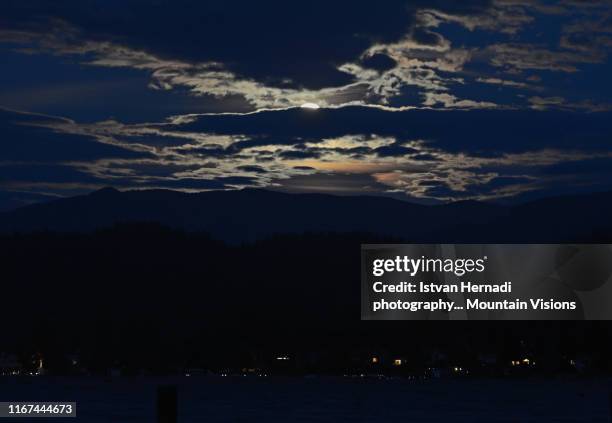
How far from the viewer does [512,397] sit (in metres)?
196

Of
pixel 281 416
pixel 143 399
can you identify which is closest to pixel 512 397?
pixel 143 399

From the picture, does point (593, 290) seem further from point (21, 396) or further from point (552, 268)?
point (21, 396)

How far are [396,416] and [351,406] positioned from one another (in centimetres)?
3132

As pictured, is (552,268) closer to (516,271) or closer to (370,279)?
(516,271)

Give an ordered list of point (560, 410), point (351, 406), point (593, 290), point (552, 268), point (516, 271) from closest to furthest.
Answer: point (516, 271) → point (552, 268) → point (593, 290) → point (560, 410) → point (351, 406)

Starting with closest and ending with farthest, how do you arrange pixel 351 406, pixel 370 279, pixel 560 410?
1. pixel 370 279
2. pixel 560 410
3. pixel 351 406

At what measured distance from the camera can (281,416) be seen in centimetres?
13562

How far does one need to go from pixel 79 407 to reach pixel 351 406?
3584 centimetres

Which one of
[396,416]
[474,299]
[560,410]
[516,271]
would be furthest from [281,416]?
[516,271]

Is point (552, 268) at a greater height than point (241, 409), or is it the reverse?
point (552, 268)

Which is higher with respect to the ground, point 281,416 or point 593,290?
point 593,290

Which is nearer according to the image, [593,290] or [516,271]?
[516,271]

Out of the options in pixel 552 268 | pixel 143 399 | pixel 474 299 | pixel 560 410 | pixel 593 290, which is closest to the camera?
pixel 552 268

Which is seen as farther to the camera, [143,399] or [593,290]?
[143,399]
